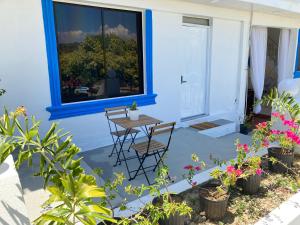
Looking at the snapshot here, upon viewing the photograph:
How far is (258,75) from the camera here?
24.2 ft

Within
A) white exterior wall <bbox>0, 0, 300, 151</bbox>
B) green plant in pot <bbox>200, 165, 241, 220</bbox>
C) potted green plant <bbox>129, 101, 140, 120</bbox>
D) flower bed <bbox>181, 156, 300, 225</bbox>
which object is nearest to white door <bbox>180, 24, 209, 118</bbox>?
white exterior wall <bbox>0, 0, 300, 151</bbox>

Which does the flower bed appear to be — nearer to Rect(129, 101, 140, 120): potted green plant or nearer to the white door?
Rect(129, 101, 140, 120): potted green plant

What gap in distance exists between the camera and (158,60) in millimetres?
4910

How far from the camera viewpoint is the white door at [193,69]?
5455 mm

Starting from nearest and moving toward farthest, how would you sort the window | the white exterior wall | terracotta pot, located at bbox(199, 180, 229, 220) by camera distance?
terracotta pot, located at bbox(199, 180, 229, 220), the white exterior wall, the window

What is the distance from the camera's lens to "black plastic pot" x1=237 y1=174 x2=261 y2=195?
110 inches

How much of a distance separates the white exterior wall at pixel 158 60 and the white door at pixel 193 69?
7.5 inches

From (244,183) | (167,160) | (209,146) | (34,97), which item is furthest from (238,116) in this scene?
(34,97)

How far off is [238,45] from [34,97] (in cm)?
498

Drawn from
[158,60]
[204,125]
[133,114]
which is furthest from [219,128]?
[133,114]

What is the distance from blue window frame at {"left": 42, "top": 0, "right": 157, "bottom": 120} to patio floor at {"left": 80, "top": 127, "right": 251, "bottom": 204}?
0.73 m

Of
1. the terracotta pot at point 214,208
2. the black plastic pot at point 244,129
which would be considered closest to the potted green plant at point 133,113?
the terracotta pot at point 214,208

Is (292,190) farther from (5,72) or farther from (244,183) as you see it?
(5,72)

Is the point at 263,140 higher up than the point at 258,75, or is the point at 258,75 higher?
the point at 258,75
